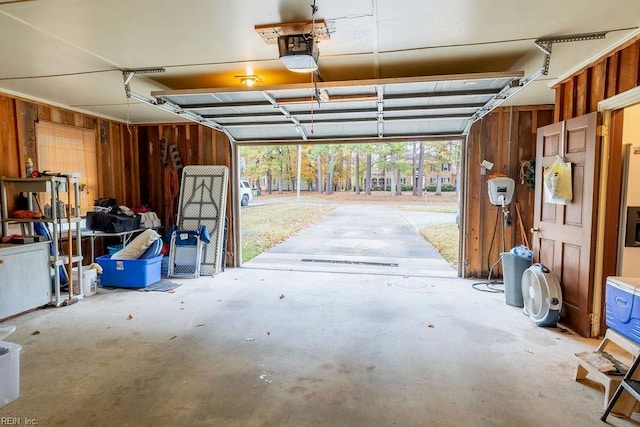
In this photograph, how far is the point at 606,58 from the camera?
10.4 ft

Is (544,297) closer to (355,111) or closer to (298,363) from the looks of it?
(298,363)

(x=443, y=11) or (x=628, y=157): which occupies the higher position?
(x=443, y=11)

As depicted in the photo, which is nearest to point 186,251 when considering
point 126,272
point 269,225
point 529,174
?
point 126,272

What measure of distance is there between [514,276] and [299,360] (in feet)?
9.58

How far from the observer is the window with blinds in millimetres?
4910

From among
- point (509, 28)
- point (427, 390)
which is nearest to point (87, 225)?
point (427, 390)

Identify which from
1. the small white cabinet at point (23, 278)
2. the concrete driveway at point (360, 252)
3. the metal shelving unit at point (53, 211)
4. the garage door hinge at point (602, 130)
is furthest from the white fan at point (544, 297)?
the small white cabinet at point (23, 278)

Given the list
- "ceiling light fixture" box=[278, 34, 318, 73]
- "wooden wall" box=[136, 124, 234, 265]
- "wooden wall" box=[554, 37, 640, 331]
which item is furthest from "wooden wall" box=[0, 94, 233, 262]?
"wooden wall" box=[554, 37, 640, 331]

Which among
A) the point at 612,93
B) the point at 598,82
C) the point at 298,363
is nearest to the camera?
the point at 298,363

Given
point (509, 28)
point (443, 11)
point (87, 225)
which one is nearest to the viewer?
point (443, 11)

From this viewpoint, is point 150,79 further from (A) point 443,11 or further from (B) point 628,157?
(B) point 628,157

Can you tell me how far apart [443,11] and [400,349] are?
2743mm

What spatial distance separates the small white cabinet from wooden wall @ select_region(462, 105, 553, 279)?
5.90 m

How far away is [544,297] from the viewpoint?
11.6 ft
